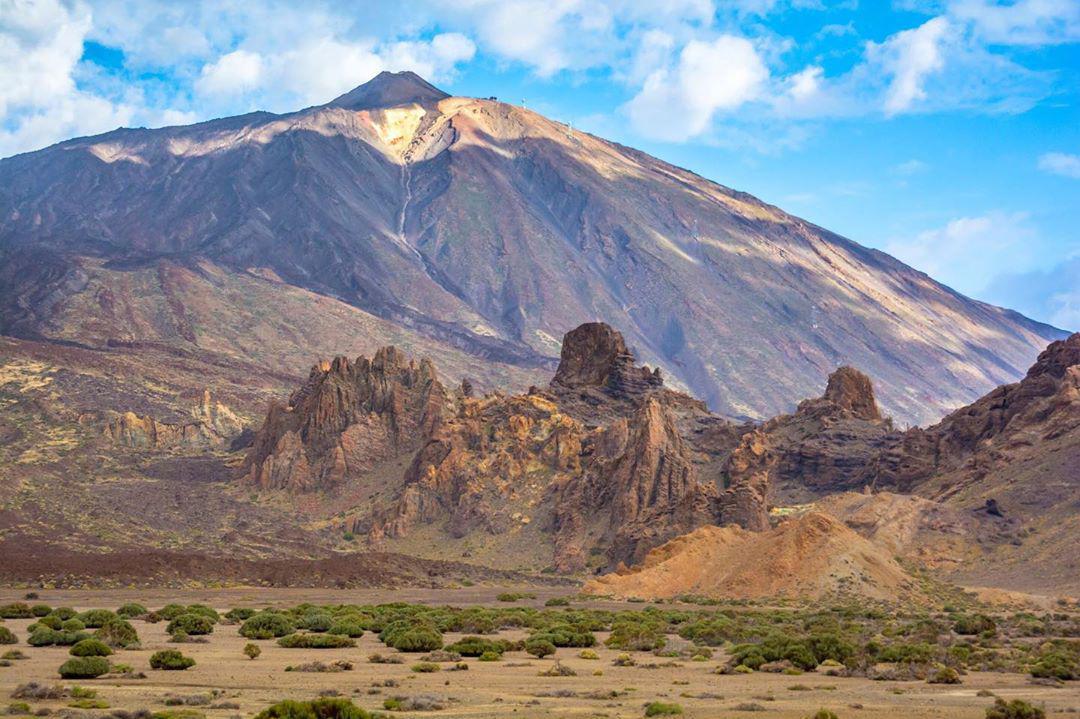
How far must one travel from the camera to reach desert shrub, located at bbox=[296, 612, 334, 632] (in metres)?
55.4

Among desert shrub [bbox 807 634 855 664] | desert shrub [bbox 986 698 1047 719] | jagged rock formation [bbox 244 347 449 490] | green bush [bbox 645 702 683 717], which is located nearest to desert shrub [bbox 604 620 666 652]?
desert shrub [bbox 807 634 855 664]

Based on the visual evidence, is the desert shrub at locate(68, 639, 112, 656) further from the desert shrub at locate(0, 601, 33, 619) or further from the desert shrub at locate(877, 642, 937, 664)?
the desert shrub at locate(877, 642, 937, 664)

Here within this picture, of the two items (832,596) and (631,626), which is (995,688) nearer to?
(631,626)

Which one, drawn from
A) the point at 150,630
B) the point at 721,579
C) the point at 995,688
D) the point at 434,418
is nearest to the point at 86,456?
the point at 434,418

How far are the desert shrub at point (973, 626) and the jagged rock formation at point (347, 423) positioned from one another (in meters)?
76.2

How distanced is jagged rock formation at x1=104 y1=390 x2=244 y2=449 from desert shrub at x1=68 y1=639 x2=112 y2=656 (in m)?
120

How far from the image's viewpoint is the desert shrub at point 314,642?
1928 inches

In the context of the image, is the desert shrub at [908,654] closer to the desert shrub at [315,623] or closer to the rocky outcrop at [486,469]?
the desert shrub at [315,623]

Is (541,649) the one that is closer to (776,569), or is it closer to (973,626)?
(973,626)

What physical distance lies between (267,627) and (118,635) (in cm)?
829

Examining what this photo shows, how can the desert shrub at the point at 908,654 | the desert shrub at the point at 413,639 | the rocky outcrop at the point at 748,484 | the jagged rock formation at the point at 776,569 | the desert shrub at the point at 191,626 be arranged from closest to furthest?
the desert shrub at the point at 908,654
the desert shrub at the point at 413,639
the desert shrub at the point at 191,626
the jagged rock formation at the point at 776,569
the rocky outcrop at the point at 748,484

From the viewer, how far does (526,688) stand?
37.7 meters

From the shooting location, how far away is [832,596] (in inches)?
3194

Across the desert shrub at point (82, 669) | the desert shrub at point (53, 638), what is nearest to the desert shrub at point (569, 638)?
the desert shrub at point (53, 638)
